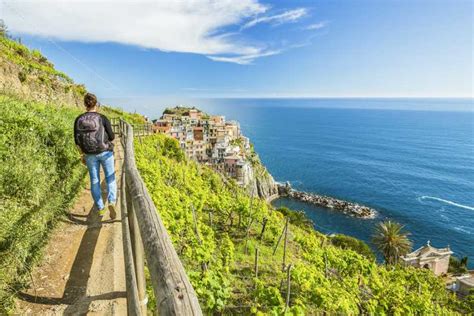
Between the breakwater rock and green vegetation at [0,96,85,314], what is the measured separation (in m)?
50.6

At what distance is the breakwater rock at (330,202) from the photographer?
49.0 meters

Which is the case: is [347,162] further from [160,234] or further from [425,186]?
[160,234]

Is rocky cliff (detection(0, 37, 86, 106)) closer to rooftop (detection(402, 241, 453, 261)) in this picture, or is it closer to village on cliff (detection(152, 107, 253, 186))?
village on cliff (detection(152, 107, 253, 186))

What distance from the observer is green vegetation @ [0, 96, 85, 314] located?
3.17m

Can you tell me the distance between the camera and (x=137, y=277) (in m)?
1.98

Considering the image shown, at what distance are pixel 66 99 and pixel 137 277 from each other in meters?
25.9

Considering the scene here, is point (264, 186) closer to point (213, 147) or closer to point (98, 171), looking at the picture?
point (213, 147)

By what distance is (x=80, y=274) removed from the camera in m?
3.53

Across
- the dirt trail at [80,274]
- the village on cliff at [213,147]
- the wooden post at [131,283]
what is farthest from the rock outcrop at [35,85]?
the village on cliff at [213,147]

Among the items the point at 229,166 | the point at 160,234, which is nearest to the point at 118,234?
the point at 160,234

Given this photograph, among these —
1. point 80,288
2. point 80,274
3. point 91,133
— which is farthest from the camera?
A: point 91,133

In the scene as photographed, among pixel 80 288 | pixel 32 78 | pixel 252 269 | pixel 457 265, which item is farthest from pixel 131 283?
pixel 457 265

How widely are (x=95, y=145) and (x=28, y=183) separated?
1113 mm

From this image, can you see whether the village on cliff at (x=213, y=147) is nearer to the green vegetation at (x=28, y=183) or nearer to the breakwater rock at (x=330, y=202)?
the breakwater rock at (x=330, y=202)
